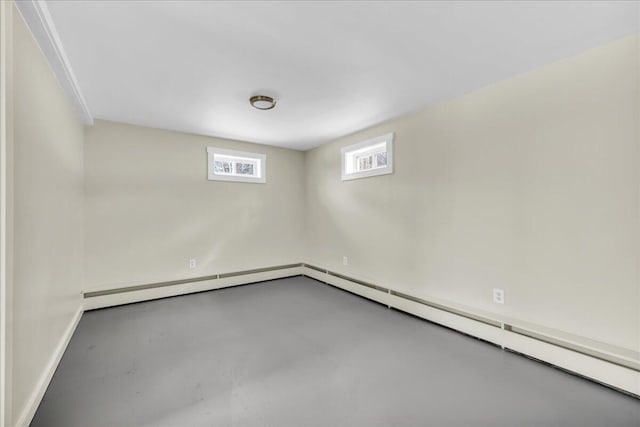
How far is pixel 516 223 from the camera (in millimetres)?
2115

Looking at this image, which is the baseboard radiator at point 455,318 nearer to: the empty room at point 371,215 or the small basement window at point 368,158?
the empty room at point 371,215

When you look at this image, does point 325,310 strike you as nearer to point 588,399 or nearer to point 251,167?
point 588,399

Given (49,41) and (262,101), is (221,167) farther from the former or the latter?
(49,41)

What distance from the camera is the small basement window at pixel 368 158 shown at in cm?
318

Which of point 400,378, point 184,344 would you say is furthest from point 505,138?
point 184,344

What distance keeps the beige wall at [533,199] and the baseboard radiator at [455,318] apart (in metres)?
0.10

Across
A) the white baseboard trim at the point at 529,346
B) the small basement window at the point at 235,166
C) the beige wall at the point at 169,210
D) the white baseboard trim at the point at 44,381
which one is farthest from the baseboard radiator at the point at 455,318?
the small basement window at the point at 235,166

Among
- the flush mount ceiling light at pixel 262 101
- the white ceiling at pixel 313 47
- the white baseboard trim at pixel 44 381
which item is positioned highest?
the white ceiling at pixel 313 47

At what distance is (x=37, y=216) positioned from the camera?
158 cm

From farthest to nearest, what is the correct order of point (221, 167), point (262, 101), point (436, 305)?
1. point (221, 167)
2. point (436, 305)
3. point (262, 101)

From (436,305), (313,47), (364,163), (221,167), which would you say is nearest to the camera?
(313,47)

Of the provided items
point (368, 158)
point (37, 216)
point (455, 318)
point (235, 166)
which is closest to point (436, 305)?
Result: point (455, 318)

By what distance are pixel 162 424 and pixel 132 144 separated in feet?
10.0

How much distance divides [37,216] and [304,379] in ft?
6.30
